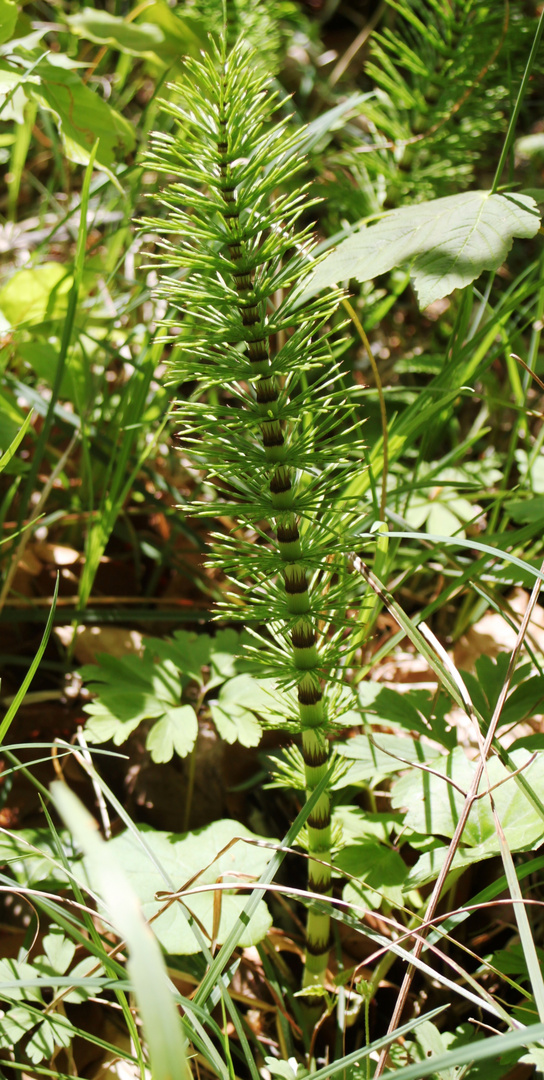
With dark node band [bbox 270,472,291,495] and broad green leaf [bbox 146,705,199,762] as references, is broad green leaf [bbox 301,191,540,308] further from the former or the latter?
broad green leaf [bbox 146,705,199,762]

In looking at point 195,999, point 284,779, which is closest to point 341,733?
point 284,779

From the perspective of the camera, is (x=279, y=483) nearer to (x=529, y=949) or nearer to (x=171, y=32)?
(x=529, y=949)

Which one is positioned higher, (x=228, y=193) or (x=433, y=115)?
(x=433, y=115)

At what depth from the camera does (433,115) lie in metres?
2.04

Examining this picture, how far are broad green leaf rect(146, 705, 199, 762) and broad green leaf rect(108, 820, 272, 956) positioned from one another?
134mm

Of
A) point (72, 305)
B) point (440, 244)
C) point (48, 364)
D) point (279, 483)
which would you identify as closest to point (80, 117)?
point (72, 305)

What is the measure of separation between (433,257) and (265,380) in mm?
460

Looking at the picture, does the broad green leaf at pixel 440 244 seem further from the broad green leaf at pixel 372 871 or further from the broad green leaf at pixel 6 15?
the broad green leaf at pixel 372 871

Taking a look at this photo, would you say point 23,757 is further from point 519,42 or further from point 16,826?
point 519,42

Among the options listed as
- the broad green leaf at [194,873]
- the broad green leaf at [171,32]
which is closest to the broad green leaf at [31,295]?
the broad green leaf at [171,32]

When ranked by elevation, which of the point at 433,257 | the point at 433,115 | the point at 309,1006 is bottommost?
the point at 309,1006

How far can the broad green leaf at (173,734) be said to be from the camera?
1280 millimetres

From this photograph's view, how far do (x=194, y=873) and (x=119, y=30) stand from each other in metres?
2.00

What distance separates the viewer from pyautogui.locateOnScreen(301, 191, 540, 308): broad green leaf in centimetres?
110
